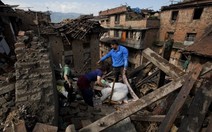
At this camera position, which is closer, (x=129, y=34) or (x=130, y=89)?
(x=130, y=89)

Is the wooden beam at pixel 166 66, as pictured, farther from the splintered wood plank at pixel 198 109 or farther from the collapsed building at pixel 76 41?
the collapsed building at pixel 76 41

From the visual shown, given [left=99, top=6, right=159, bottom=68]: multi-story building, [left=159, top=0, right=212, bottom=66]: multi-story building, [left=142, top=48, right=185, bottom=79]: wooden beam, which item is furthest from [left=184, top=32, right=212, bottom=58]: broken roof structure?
[left=99, top=6, right=159, bottom=68]: multi-story building

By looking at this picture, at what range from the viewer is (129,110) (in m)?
2.08

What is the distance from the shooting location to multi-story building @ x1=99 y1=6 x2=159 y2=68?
19312mm

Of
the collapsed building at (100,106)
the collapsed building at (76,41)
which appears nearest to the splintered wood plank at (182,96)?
the collapsed building at (100,106)

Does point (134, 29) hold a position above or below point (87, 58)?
above

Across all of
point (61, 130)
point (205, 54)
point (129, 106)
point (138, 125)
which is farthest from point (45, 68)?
point (205, 54)

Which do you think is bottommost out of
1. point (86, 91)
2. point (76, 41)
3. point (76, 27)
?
point (86, 91)

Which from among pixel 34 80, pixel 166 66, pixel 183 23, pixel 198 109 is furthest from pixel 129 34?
pixel 34 80

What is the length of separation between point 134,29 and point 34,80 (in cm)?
1896

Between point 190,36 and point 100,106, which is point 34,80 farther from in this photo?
point 190,36

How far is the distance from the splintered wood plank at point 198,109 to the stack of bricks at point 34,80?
7.36ft

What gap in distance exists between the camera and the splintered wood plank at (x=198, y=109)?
7.15ft

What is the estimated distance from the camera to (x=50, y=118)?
2457mm
